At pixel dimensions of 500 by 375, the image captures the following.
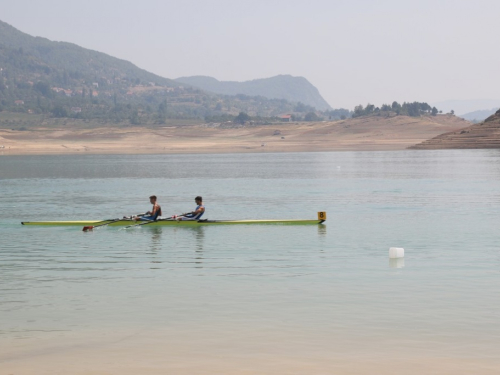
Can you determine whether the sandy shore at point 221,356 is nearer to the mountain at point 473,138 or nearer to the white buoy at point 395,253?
the white buoy at point 395,253

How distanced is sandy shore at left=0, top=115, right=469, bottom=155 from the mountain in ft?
32.9

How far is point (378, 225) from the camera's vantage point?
111 ft

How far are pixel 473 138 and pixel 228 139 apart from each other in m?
65.0

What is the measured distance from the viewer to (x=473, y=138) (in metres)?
146

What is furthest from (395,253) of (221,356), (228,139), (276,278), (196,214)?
(228,139)

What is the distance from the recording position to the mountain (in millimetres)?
141375

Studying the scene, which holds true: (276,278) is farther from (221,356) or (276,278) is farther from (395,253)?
(221,356)

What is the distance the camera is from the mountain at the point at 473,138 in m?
141

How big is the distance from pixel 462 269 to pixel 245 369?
35.3 feet

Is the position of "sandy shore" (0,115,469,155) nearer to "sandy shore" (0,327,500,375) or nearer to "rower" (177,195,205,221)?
"rower" (177,195,205,221)

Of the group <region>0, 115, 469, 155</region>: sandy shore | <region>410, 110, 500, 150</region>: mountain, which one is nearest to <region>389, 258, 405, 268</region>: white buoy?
<region>410, 110, 500, 150</region>: mountain

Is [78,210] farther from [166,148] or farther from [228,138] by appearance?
[228,138]

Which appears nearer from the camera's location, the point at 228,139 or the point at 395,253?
the point at 395,253

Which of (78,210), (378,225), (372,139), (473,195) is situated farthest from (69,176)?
(372,139)
